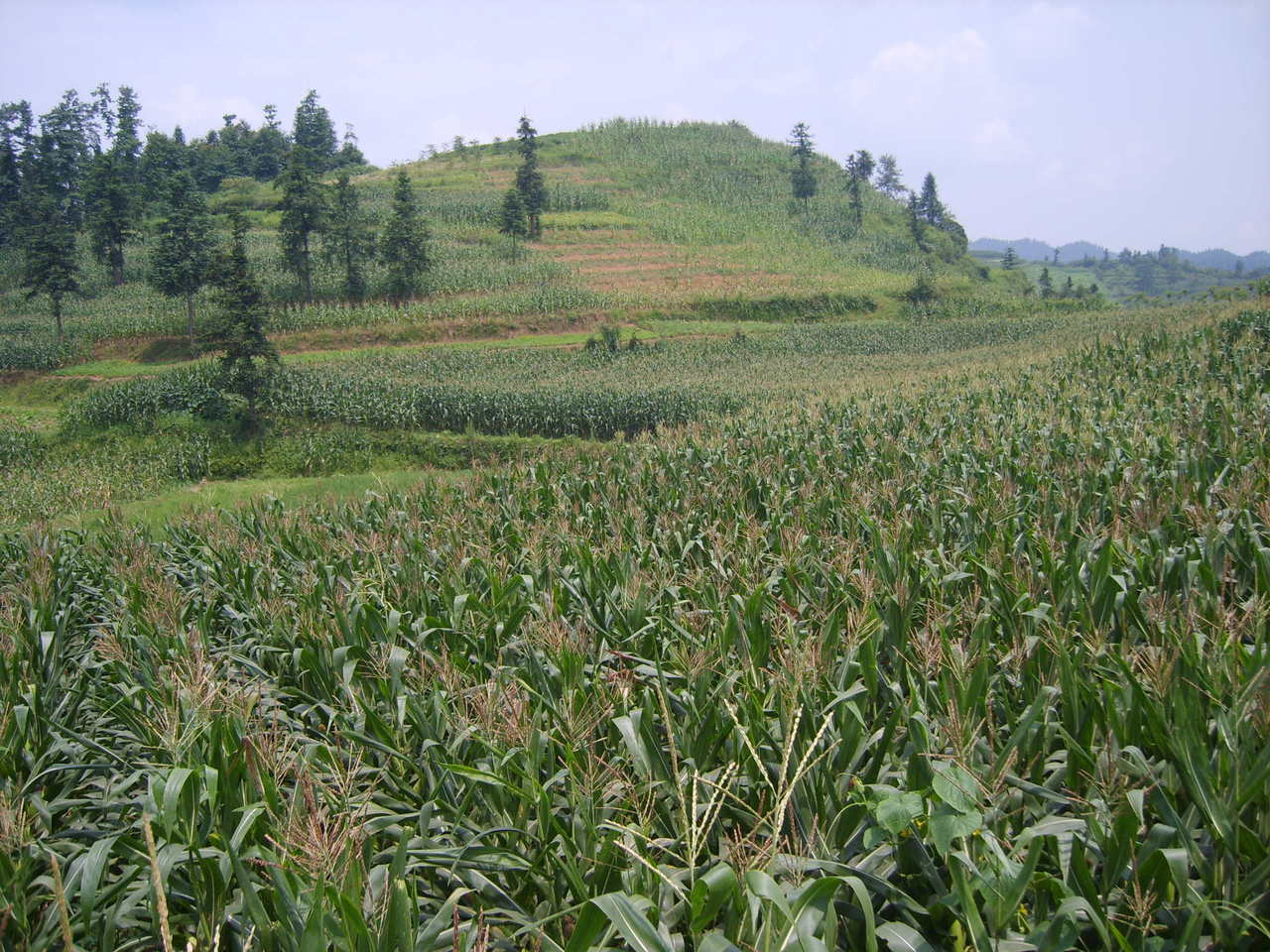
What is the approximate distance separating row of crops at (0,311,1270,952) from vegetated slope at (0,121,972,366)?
3910 cm

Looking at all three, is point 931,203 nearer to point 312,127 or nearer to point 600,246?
point 600,246

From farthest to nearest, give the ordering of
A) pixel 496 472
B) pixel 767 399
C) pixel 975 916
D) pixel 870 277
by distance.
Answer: pixel 870 277 < pixel 767 399 < pixel 496 472 < pixel 975 916

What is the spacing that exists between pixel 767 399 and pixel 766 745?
66.6 ft

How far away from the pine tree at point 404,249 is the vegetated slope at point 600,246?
1178 mm

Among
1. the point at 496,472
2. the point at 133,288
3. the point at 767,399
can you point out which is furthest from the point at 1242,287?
the point at 133,288

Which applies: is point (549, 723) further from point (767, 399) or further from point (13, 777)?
point (767, 399)

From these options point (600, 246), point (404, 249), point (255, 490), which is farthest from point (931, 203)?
point (255, 490)

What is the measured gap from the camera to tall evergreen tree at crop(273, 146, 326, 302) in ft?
145

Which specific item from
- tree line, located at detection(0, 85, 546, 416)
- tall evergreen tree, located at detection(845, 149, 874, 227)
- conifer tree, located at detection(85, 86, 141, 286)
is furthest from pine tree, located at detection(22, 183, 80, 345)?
tall evergreen tree, located at detection(845, 149, 874, 227)

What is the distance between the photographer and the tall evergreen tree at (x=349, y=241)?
47.4 meters

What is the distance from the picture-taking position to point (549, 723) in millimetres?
3836

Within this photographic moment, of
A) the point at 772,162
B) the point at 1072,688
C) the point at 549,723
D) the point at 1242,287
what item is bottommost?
the point at 549,723

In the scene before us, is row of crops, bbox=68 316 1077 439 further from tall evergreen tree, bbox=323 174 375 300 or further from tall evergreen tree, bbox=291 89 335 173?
tall evergreen tree, bbox=291 89 335 173

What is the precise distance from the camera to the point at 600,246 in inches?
2464
